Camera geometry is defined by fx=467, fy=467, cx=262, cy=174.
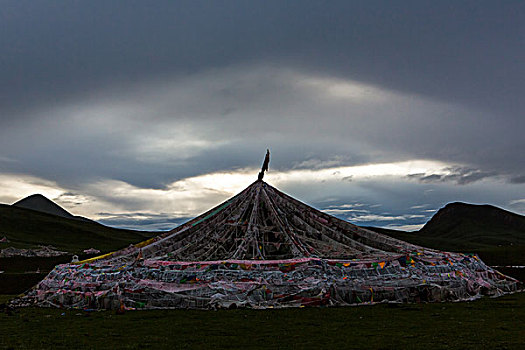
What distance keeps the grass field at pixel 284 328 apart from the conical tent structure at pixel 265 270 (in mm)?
867

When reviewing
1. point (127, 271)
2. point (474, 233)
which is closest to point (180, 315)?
point (127, 271)

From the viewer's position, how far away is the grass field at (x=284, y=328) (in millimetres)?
11516

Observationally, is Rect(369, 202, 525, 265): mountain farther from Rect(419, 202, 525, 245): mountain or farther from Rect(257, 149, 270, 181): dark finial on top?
Rect(257, 149, 270, 181): dark finial on top

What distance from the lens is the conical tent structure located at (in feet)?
58.7

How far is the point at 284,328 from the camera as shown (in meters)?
13.5

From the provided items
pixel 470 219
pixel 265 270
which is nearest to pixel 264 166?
pixel 265 270

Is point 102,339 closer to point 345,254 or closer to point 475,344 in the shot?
point 475,344

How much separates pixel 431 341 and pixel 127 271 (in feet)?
41.2

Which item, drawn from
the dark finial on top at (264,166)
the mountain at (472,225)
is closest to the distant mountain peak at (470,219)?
the mountain at (472,225)

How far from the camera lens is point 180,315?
53.7 ft

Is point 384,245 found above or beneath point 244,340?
above

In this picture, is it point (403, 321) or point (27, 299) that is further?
point (27, 299)

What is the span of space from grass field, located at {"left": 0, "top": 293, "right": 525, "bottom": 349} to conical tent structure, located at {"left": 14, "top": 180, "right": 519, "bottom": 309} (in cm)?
87

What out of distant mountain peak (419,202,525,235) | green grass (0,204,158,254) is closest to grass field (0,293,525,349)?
green grass (0,204,158,254)
